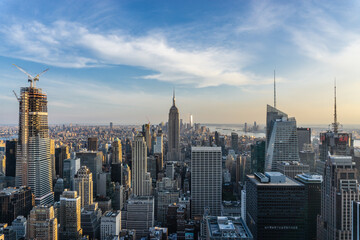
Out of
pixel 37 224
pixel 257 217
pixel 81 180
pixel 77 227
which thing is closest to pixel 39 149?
pixel 81 180

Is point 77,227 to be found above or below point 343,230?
below

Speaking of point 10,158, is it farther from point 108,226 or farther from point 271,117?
point 271,117

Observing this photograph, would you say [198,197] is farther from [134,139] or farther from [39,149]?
[39,149]

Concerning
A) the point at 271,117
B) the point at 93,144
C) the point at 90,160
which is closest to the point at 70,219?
the point at 90,160

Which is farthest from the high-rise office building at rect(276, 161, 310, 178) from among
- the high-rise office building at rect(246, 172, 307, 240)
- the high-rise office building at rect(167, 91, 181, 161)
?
the high-rise office building at rect(167, 91, 181, 161)

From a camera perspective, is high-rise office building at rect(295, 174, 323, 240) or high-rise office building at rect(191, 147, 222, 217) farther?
high-rise office building at rect(191, 147, 222, 217)

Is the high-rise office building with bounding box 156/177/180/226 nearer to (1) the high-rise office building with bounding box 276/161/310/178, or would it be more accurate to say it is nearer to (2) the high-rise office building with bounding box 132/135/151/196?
(2) the high-rise office building with bounding box 132/135/151/196
